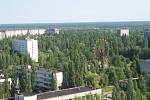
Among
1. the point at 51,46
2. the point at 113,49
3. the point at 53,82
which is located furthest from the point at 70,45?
the point at 53,82

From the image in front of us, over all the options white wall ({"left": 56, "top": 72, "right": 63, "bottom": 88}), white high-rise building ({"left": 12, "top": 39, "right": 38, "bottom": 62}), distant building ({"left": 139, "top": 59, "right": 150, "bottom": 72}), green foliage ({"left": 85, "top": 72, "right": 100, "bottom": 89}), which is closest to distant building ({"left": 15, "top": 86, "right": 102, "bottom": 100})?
green foliage ({"left": 85, "top": 72, "right": 100, "bottom": 89})

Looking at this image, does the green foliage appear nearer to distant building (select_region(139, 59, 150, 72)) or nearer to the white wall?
the white wall

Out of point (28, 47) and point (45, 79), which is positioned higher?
point (28, 47)

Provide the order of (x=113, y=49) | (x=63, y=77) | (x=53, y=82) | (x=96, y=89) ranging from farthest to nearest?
(x=113, y=49) → (x=63, y=77) → (x=53, y=82) → (x=96, y=89)

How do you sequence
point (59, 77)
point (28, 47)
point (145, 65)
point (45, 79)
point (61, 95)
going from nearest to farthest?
point (61, 95)
point (59, 77)
point (45, 79)
point (145, 65)
point (28, 47)

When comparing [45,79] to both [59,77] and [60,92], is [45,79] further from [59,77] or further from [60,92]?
[60,92]

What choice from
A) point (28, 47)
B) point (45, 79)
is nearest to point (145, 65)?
point (45, 79)

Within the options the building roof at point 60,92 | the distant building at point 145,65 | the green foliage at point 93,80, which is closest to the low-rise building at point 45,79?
the green foliage at point 93,80

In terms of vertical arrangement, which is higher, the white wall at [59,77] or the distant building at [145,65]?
the distant building at [145,65]

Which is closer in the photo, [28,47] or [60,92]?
[60,92]

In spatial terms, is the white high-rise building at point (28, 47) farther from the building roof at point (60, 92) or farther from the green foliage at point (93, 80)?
the building roof at point (60, 92)

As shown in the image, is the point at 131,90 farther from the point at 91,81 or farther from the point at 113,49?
the point at 113,49
